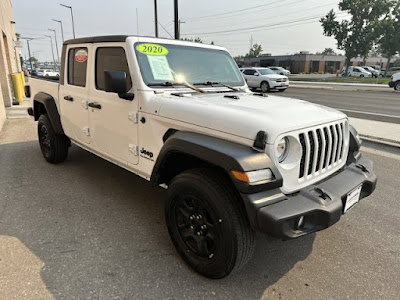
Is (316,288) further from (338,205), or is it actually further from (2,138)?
(2,138)

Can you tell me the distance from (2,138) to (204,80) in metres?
5.67

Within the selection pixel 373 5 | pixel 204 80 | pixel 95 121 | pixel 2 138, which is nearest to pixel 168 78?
pixel 204 80

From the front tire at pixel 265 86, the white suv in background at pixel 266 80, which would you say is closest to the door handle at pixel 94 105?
the white suv in background at pixel 266 80

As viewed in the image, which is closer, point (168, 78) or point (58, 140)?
point (168, 78)

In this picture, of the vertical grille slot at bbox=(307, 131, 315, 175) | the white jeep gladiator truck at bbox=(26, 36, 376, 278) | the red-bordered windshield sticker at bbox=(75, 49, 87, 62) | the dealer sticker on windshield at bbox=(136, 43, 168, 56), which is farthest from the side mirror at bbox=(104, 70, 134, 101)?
the vertical grille slot at bbox=(307, 131, 315, 175)

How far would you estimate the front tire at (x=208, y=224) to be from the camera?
2133 mm

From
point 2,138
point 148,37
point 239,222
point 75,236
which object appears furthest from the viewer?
point 2,138

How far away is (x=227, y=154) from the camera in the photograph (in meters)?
2.08

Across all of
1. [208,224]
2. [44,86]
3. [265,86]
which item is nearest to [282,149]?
[208,224]

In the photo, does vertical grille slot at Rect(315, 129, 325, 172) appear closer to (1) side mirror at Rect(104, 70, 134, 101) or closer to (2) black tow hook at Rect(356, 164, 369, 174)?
(2) black tow hook at Rect(356, 164, 369, 174)

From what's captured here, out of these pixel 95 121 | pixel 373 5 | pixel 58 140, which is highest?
pixel 373 5

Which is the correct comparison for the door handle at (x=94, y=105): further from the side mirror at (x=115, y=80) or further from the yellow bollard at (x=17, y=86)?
the yellow bollard at (x=17, y=86)

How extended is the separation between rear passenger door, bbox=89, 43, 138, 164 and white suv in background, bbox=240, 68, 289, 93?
657 inches

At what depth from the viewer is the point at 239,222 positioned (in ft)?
6.96
